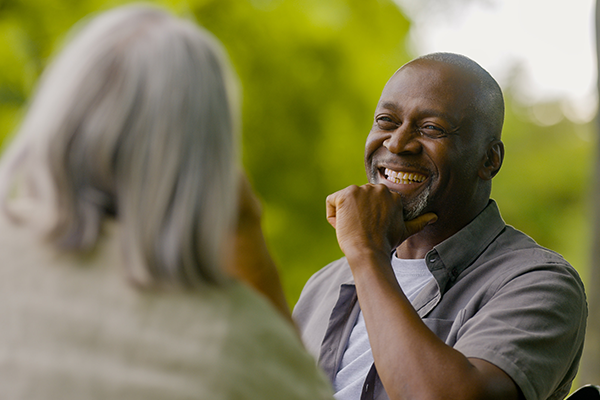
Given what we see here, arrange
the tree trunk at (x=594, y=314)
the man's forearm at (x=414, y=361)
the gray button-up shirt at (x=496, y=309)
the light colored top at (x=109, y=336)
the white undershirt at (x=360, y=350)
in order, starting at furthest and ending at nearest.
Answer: the tree trunk at (x=594, y=314) → the white undershirt at (x=360, y=350) → the gray button-up shirt at (x=496, y=309) → the man's forearm at (x=414, y=361) → the light colored top at (x=109, y=336)

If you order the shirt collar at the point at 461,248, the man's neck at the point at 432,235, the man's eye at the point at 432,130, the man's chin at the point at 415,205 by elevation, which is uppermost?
the man's eye at the point at 432,130

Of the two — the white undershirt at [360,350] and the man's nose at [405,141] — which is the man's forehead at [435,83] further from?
the white undershirt at [360,350]

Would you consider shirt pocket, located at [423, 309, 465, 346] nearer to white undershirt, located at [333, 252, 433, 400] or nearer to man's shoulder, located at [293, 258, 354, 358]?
white undershirt, located at [333, 252, 433, 400]

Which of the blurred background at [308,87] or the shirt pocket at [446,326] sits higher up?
the blurred background at [308,87]

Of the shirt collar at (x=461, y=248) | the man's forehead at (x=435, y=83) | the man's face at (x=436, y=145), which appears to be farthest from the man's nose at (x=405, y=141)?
the shirt collar at (x=461, y=248)

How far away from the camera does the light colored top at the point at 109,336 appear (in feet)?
3.32

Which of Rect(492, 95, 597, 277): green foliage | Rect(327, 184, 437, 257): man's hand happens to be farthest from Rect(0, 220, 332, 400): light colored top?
Rect(492, 95, 597, 277): green foliage

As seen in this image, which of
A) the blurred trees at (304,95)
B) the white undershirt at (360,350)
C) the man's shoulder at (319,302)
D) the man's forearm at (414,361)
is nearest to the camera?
the man's forearm at (414,361)

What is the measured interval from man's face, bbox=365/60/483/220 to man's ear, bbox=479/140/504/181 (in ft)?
0.15

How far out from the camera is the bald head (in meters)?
2.33

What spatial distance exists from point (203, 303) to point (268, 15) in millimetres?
6486

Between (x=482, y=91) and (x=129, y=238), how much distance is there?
1.71 metres

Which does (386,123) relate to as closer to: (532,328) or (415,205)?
(415,205)

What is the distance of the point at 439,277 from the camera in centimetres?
214
